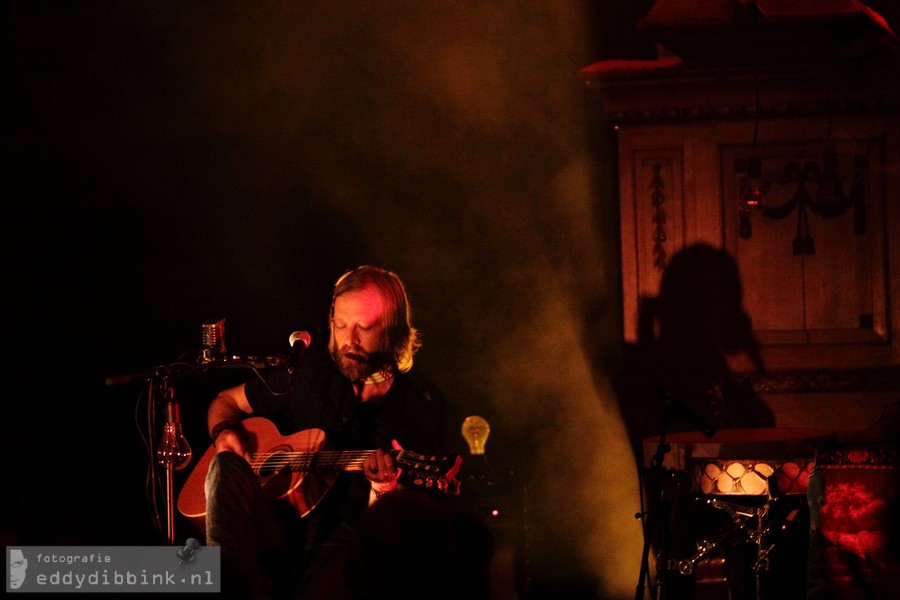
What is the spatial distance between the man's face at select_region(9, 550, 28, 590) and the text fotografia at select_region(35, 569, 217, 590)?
5cm

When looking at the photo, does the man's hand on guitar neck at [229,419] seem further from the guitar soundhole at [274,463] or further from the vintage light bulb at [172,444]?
the vintage light bulb at [172,444]

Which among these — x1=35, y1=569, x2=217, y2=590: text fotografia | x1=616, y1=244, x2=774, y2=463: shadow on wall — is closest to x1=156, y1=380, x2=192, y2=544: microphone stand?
x1=35, y1=569, x2=217, y2=590: text fotografia

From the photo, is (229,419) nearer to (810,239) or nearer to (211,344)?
(211,344)

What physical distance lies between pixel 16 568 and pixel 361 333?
2.04 meters

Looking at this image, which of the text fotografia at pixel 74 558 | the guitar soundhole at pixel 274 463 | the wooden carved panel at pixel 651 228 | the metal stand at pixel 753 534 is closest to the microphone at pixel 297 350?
the guitar soundhole at pixel 274 463

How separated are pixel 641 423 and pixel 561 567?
3.01 ft

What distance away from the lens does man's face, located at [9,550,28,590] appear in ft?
9.02

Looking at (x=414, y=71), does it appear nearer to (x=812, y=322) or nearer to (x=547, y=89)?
(x=547, y=89)

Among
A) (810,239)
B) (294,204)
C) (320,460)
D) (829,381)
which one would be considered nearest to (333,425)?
(320,460)

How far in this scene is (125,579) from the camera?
2.63 metres

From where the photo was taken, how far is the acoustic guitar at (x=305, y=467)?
13.7 ft

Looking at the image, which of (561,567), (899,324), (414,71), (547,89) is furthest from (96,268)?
(899,324)

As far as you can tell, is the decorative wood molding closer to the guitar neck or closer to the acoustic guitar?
the acoustic guitar

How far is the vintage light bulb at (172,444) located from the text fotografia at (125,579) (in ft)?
3.78
